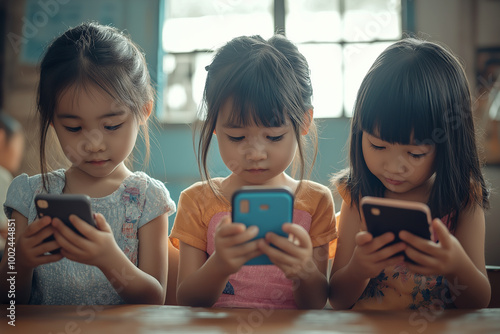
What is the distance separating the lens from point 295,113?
3.39 feet

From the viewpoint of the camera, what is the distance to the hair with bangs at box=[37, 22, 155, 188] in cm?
106

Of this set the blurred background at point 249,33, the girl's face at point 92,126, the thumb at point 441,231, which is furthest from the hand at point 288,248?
the blurred background at point 249,33

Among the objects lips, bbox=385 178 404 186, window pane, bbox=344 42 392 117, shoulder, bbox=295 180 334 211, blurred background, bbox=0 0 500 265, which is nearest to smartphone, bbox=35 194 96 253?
shoulder, bbox=295 180 334 211

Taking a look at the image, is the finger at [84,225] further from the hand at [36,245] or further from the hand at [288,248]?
the hand at [288,248]

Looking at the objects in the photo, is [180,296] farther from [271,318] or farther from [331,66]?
[331,66]

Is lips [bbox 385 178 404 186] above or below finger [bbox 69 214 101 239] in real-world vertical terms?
above

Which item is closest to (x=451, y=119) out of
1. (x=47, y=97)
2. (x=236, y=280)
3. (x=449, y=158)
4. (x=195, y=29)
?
(x=449, y=158)

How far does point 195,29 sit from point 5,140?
177cm

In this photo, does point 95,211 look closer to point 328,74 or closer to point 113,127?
point 113,127

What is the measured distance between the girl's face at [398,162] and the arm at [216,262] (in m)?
0.35

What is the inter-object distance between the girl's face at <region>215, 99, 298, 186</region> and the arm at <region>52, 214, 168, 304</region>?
0.25 metres

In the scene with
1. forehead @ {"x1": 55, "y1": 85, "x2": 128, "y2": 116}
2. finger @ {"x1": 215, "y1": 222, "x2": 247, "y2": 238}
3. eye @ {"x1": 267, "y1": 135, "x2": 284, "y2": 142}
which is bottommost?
finger @ {"x1": 215, "y1": 222, "x2": 247, "y2": 238}

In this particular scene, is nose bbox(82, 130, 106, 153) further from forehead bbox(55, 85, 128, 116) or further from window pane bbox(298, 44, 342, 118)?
window pane bbox(298, 44, 342, 118)

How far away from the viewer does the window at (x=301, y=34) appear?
3.84m
